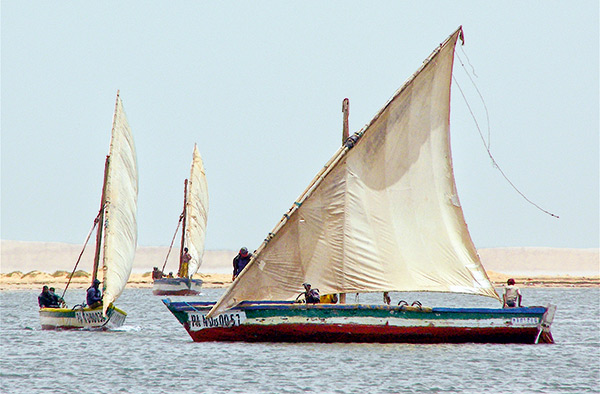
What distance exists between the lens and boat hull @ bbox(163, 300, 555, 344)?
109 ft

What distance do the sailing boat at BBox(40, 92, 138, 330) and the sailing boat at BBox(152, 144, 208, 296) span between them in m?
36.7

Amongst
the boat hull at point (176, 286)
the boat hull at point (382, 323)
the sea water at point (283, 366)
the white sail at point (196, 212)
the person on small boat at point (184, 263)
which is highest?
the white sail at point (196, 212)

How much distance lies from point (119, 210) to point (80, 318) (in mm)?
4302

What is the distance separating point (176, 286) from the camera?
80.6m

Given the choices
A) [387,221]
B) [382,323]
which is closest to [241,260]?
[387,221]

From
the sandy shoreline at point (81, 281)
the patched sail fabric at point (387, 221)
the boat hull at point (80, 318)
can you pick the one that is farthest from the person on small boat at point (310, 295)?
the sandy shoreline at point (81, 281)

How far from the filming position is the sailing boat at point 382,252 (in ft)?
110

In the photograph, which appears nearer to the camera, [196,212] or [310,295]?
[310,295]

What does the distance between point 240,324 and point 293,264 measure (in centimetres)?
252

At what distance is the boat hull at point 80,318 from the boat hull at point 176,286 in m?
37.7

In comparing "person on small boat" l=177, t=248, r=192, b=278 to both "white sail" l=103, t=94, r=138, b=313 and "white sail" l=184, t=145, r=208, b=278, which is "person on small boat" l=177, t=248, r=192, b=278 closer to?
"white sail" l=184, t=145, r=208, b=278

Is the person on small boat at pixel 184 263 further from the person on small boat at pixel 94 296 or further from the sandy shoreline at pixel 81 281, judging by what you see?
the person on small boat at pixel 94 296

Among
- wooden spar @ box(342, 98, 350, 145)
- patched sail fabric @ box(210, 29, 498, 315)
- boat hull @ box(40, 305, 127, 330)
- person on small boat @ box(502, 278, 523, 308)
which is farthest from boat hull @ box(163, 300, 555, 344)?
boat hull @ box(40, 305, 127, 330)

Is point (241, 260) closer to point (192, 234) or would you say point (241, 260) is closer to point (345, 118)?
point (345, 118)
